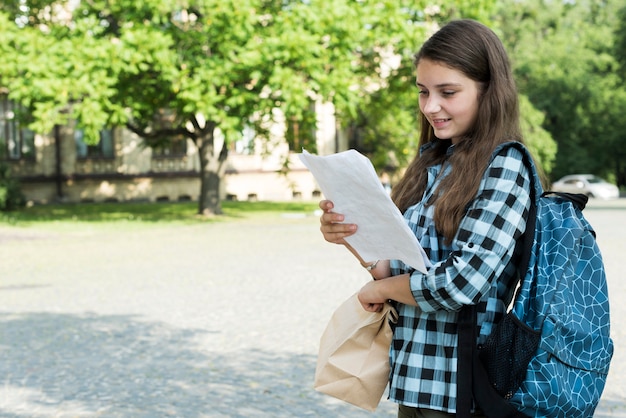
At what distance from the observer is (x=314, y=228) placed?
2322cm

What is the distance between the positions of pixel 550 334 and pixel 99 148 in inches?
1609

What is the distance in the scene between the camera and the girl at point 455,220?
2.28m

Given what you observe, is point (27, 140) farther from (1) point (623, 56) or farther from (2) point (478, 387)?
(2) point (478, 387)

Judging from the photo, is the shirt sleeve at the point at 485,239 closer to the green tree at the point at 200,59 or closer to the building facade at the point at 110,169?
the green tree at the point at 200,59

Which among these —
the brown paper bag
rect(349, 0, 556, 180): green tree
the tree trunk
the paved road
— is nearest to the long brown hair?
the brown paper bag

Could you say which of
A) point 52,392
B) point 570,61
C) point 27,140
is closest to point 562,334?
point 52,392

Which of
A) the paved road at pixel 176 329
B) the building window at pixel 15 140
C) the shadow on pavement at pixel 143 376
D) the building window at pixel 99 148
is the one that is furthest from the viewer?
the building window at pixel 99 148

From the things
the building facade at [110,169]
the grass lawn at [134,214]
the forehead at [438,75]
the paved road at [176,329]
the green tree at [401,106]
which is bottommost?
the grass lawn at [134,214]

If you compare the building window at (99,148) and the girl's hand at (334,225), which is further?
the building window at (99,148)

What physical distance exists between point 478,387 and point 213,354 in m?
5.46

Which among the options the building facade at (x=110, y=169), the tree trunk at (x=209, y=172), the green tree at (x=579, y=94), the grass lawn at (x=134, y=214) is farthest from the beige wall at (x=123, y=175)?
the green tree at (x=579, y=94)

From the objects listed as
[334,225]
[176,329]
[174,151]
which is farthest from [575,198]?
[174,151]

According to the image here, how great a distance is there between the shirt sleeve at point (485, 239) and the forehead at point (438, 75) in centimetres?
25

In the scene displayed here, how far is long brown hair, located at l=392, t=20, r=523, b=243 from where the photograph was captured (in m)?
2.35
